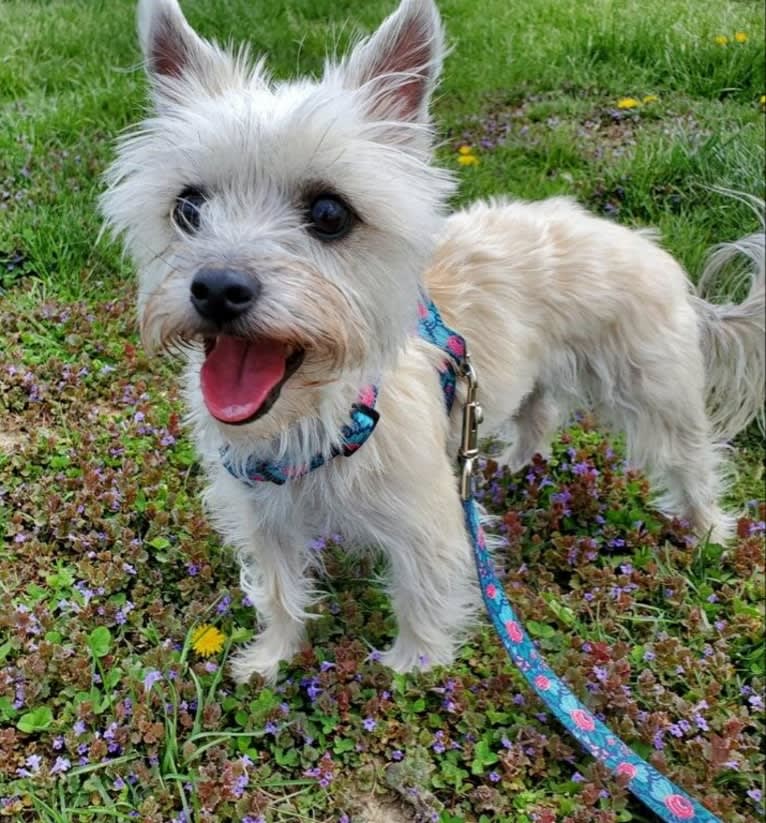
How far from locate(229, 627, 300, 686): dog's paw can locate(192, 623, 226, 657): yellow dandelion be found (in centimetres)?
8

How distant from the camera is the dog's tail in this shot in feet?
11.4

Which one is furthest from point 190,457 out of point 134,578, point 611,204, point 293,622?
point 611,204

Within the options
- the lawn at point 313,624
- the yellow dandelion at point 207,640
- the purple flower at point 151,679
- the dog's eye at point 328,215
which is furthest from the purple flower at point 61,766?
the dog's eye at point 328,215

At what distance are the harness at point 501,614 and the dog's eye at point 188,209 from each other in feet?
2.24

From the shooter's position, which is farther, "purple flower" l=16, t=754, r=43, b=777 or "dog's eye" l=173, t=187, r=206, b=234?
"purple flower" l=16, t=754, r=43, b=777

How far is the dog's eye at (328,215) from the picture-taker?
2.09 metres

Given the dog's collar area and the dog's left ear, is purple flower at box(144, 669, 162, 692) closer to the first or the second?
the dog's collar area

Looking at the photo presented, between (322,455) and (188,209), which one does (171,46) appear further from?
(322,455)

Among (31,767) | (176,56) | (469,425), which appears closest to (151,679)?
(31,767)

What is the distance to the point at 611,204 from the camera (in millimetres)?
5352

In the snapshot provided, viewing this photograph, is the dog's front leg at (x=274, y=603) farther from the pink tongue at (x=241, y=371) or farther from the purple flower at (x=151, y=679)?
the pink tongue at (x=241, y=371)

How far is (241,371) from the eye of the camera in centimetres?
200

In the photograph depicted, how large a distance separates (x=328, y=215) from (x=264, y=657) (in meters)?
1.68

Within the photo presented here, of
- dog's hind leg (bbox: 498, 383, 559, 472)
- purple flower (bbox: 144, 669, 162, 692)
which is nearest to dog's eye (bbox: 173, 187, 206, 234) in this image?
purple flower (bbox: 144, 669, 162, 692)
